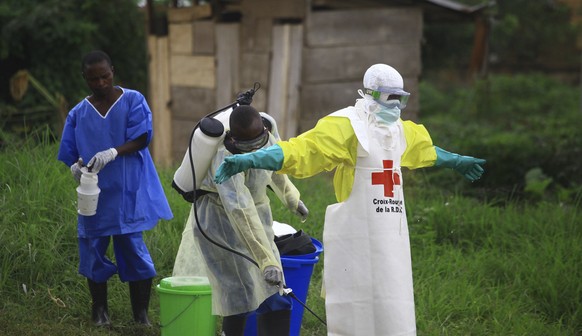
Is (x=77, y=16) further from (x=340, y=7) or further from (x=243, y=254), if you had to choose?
(x=243, y=254)

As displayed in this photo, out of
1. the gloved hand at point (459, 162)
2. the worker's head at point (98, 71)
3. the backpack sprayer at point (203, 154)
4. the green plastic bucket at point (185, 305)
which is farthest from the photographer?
the worker's head at point (98, 71)

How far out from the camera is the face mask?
4820 mm

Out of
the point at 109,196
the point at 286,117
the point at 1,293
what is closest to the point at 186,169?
the point at 109,196

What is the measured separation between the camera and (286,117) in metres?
11.3

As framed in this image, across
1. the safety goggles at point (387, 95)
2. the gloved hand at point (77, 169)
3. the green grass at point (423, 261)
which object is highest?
the safety goggles at point (387, 95)

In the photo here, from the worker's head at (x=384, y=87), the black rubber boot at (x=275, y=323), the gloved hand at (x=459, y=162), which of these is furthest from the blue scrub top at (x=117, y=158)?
the gloved hand at (x=459, y=162)

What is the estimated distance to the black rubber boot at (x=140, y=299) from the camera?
562 centimetres

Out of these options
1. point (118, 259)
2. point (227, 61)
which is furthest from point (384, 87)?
point (227, 61)

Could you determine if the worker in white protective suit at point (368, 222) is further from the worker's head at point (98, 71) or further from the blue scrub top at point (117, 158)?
the worker's head at point (98, 71)

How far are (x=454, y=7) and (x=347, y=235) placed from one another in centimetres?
721

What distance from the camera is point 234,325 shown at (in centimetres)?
489

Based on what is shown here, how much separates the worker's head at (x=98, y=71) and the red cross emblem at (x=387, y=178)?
1697 mm

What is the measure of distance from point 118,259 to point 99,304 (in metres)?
0.32

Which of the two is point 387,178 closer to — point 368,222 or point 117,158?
point 368,222
